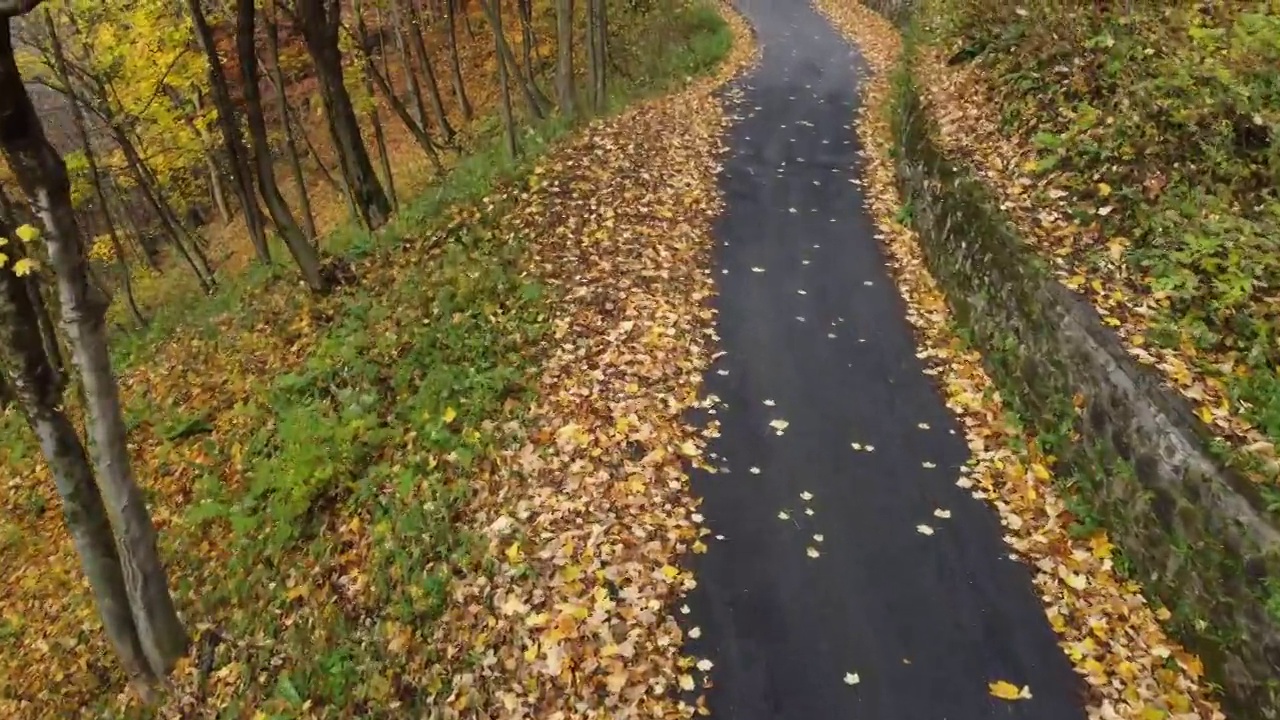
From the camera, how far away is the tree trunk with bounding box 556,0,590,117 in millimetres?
16422

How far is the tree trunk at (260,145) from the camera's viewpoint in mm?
→ 12109

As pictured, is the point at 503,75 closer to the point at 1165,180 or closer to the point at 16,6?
the point at 16,6

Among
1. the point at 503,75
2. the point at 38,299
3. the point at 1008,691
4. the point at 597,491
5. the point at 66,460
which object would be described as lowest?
the point at 1008,691

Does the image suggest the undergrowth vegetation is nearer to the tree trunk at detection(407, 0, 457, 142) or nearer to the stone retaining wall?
the stone retaining wall

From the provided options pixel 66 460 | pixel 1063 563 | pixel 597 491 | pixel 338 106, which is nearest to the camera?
pixel 1063 563

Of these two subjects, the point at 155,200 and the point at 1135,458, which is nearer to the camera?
the point at 1135,458

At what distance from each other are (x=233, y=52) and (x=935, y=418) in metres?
27.9

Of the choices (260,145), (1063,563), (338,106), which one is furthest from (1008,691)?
(338,106)

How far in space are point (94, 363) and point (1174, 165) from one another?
34.7 ft

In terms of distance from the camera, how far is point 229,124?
1428 cm

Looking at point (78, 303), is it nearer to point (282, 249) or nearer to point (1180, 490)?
point (1180, 490)

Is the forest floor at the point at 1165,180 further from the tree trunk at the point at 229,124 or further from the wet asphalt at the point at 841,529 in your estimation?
the tree trunk at the point at 229,124

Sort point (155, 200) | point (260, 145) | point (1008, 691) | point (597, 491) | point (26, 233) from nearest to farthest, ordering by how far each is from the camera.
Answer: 1. point (26, 233)
2. point (1008, 691)
3. point (597, 491)
4. point (260, 145)
5. point (155, 200)

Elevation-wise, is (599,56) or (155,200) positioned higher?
(599,56)
